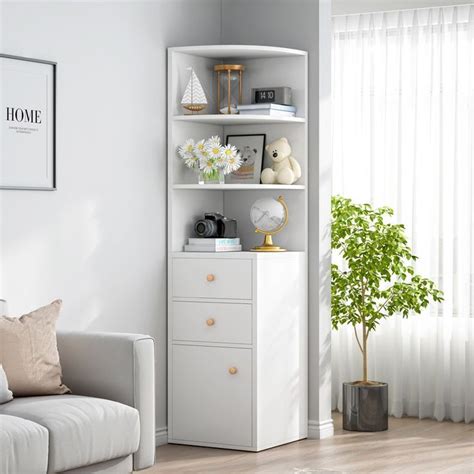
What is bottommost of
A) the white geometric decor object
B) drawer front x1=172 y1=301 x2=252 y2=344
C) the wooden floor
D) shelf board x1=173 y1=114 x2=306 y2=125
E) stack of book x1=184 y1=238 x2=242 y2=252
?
the wooden floor

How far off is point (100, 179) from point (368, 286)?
167 cm

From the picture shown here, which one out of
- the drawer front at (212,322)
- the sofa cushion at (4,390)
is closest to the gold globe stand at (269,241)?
the drawer front at (212,322)

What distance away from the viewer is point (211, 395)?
4.96 meters

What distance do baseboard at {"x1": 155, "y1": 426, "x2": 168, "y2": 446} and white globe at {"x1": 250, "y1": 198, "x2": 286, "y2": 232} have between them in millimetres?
1148

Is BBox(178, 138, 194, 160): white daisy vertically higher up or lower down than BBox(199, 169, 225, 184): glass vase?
higher up

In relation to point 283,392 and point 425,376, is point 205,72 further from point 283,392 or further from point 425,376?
point 425,376

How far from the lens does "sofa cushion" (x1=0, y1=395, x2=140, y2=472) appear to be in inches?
136

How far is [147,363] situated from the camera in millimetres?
3928

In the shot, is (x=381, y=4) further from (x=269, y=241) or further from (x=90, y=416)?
(x=90, y=416)

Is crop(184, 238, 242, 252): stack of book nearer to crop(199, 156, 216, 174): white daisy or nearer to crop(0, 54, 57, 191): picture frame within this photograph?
crop(199, 156, 216, 174): white daisy

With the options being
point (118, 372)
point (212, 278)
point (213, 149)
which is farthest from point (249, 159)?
point (118, 372)

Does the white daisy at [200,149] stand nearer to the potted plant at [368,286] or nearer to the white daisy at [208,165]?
the white daisy at [208,165]

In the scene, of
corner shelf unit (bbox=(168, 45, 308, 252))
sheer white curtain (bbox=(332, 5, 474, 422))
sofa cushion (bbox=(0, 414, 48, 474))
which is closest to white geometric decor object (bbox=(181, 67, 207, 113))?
corner shelf unit (bbox=(168, 45, 308, 252))

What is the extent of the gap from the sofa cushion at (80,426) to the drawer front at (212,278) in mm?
1230
